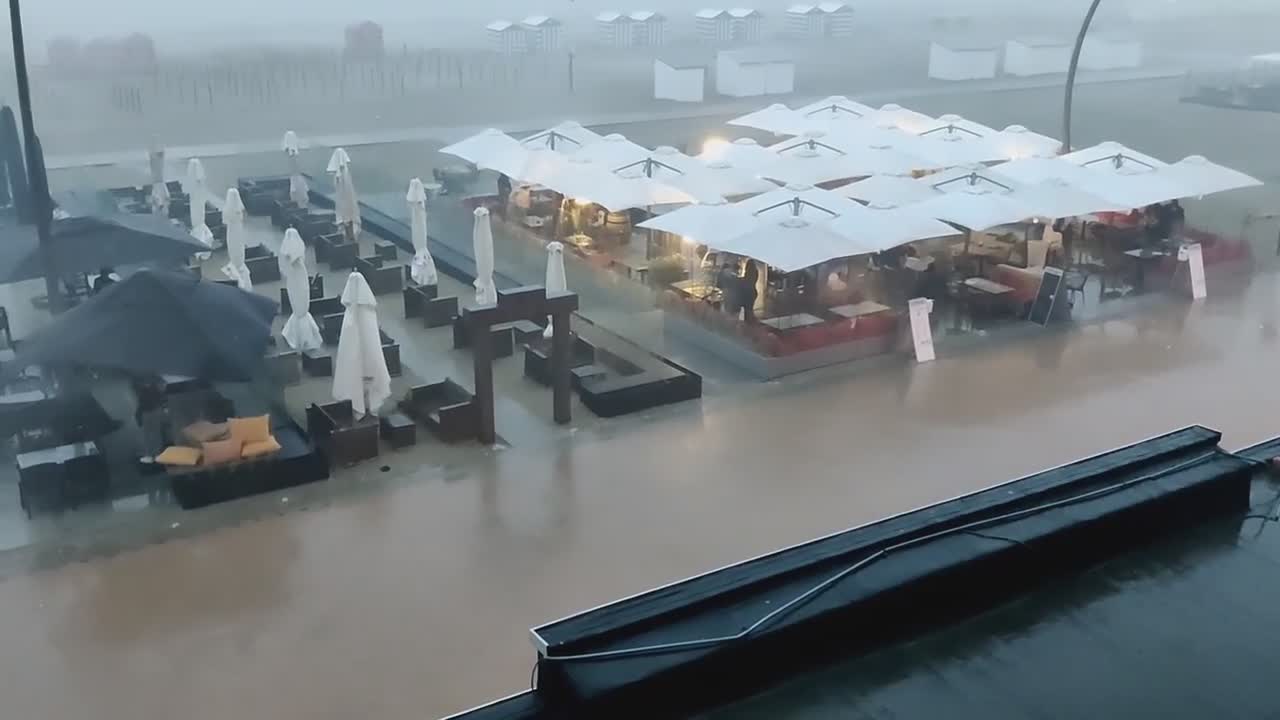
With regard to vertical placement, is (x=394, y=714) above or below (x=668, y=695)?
below

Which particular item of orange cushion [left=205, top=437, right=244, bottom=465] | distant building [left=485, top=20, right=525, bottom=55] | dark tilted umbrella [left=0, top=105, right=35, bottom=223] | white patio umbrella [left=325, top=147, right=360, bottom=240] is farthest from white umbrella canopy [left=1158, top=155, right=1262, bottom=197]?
distant building [left=485, top=20, right=525, bottom=55]

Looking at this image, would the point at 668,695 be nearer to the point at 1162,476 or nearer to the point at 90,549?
the point at 1162,476

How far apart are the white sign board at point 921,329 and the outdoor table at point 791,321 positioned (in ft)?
2.99

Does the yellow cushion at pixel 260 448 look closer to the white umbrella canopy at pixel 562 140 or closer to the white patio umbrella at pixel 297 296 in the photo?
the white patio umbrella at pixel 297 296

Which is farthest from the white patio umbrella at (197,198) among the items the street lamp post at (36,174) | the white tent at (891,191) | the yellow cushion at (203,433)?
the white tent at (891,191)

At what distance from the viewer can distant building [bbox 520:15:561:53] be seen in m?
25.4

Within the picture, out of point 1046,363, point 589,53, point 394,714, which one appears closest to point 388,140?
point 589,53

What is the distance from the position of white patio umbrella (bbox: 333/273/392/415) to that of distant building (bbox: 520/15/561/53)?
1753 centimetres

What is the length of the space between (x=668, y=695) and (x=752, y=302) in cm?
819

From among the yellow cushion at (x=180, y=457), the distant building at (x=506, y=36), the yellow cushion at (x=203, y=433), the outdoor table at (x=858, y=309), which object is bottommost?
the yellow cushion at (x=180, y=457)

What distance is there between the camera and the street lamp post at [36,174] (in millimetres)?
11227

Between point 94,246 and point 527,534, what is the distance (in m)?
6.19

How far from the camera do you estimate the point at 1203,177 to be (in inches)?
576

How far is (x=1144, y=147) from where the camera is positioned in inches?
997
